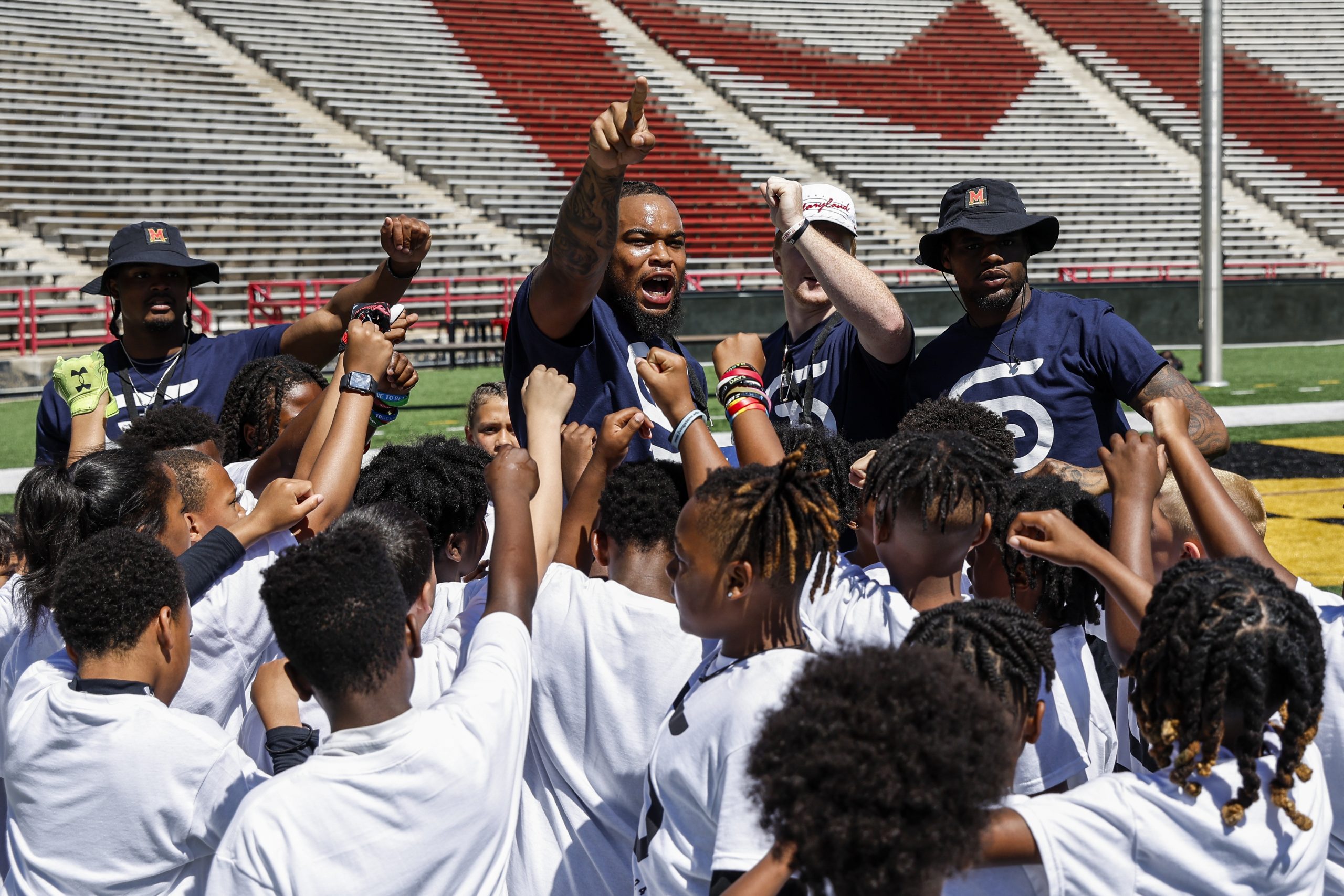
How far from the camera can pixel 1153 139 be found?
2969 cm

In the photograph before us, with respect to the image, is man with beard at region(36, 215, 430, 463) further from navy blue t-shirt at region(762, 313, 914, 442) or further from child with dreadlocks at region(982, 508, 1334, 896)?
child with dreadlocks at region(982, 508, 1334, 896)

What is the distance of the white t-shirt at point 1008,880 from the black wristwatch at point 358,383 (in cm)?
182

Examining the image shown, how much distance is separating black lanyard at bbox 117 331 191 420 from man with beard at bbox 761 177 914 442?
7.10ft

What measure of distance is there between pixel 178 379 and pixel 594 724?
2.97m

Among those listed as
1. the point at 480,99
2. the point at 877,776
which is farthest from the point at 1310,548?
the point at 480,99

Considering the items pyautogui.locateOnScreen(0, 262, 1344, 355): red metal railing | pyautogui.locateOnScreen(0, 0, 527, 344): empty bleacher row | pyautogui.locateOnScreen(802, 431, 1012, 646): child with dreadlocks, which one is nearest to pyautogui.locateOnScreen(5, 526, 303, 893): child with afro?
pyautogui.locateOnScreen(802, 431, 1012, 646): child with dreadlocks

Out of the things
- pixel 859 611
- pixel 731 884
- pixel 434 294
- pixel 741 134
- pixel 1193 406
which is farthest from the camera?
pixel 741 134

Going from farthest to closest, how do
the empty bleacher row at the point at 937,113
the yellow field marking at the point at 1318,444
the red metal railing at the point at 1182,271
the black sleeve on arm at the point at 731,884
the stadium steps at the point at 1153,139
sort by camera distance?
the stadium steps at the point at 1153,139 < the empty bleacher row at the point at 937,113 < the red metal railing at the point at 1182,271 < the yellow field marking at the point at 1318,444 < the black sleeve on arm at the point at 731,884

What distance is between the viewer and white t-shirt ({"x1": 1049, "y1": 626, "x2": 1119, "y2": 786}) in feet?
7.66

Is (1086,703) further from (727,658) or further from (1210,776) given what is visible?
(727,658)

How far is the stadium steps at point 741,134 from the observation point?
25.1 m

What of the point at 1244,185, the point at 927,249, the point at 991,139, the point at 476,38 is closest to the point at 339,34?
the point at 476,38

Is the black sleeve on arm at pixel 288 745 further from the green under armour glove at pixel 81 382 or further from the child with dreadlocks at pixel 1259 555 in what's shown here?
the green under armour glove at pixel 81 382

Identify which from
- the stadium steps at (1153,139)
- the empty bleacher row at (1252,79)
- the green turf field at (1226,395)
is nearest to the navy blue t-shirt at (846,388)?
the green turf field at (1226,395)
